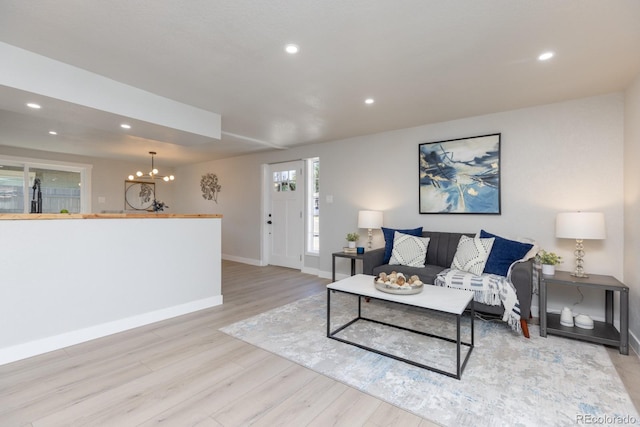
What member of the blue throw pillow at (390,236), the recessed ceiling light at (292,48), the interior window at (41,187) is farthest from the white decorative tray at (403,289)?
the interior window at (41,187)

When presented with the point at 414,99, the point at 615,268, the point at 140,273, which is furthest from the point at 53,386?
the point at 615,268

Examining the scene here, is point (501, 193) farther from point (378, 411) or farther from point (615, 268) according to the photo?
point (378, 411)

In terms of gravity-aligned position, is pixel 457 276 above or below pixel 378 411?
above

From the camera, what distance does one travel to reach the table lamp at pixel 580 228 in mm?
2607

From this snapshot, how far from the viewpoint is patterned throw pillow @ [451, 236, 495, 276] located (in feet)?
9.80

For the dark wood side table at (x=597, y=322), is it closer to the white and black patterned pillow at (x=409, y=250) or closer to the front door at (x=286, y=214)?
the white and black patterned pillow at (x=409, y=250)

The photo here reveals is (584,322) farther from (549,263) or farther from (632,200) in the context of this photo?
(632,200)

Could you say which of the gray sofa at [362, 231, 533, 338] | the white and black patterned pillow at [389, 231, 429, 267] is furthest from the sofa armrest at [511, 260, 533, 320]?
the white and black patterned pillow at [389, 231, 429, 267]

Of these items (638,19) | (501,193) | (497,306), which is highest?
(638,19)

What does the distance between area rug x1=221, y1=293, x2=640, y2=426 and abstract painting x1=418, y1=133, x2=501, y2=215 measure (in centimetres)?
141

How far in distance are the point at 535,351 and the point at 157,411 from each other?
273 cm

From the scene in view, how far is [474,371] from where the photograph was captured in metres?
Result: 2.04

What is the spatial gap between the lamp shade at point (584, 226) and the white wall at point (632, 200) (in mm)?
217

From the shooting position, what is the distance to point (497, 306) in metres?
2.66
